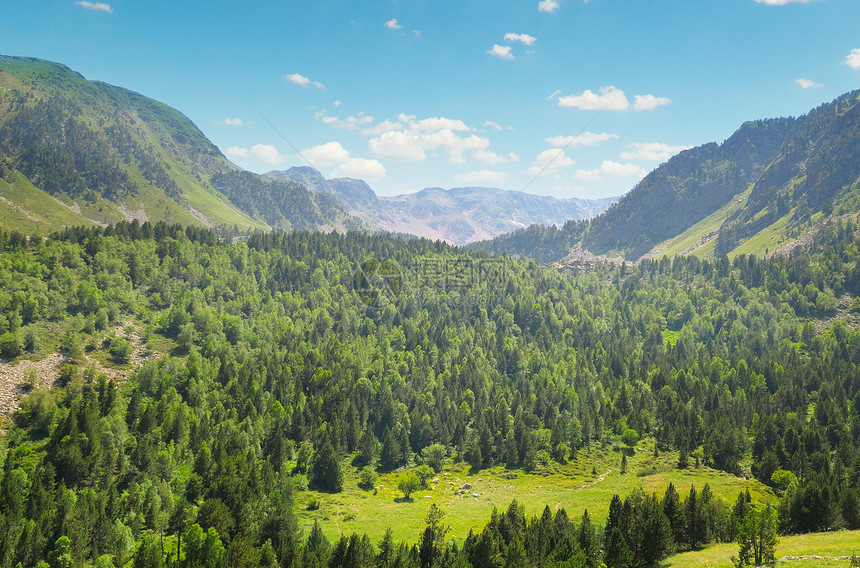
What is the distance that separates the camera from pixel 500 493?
152 metres


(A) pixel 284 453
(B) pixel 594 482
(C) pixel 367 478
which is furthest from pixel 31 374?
(B) pixel 594 482

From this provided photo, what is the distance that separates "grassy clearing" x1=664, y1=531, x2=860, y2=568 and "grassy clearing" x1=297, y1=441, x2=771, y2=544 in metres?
37.4

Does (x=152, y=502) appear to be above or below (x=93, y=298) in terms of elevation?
below

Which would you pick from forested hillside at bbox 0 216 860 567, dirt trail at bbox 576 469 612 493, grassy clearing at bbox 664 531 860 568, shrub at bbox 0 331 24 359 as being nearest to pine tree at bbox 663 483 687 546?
forested hillside at bbox 0 216 860 567

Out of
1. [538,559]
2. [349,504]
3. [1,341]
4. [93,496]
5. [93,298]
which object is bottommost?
[349,504]

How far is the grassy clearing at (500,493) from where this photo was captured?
5044 inches

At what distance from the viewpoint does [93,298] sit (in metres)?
200

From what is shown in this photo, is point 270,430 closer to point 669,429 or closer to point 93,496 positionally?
point 93,496

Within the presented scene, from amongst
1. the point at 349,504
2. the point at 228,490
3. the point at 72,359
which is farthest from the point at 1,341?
the point at 349,504

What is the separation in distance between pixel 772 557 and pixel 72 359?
195364 mm

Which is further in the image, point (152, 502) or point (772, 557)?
point (152, 502)

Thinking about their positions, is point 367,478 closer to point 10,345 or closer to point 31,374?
point 31,374

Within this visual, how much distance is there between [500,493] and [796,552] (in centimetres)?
8910

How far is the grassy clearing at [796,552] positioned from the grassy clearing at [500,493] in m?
37.4
